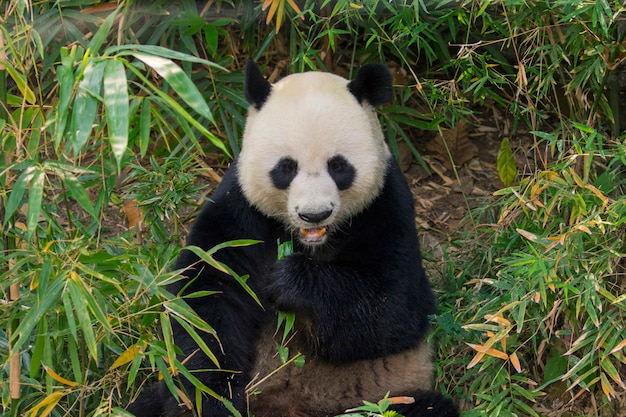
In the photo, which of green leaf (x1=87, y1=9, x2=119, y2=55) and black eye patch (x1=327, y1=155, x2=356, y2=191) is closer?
green leaf (x1=87, y1=9, x2=119, y2=55)

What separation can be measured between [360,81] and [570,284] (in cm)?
117

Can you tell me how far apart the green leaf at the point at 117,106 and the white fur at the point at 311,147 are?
105cm

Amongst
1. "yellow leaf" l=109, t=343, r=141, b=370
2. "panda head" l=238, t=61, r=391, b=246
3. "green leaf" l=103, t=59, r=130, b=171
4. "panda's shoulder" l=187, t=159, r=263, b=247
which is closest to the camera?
"green leaf" l=103, t=59, r=130, b=171

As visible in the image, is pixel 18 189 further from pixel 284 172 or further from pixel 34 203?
pixel 284 172

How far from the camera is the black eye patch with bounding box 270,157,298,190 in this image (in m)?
3.62

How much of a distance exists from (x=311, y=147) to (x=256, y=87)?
40cm

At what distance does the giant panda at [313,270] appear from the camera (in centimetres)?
367

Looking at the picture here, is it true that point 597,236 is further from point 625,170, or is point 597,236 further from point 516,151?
point 516,151

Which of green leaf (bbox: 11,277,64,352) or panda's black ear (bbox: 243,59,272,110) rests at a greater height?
panda's black ear (bbox: 243,59,272,110)

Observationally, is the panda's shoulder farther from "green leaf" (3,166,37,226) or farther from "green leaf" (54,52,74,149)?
"green leaf" (54,52,74,149)

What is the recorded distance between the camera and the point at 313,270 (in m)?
3.80

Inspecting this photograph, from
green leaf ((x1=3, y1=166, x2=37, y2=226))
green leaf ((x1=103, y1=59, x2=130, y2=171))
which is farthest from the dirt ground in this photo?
green leaf ((x1=103, y1=59, x2=130, y2=171))

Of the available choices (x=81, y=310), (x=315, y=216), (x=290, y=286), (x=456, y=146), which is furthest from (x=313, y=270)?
(x=456, y=146)

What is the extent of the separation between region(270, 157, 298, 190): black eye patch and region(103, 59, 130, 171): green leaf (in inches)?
42.4
